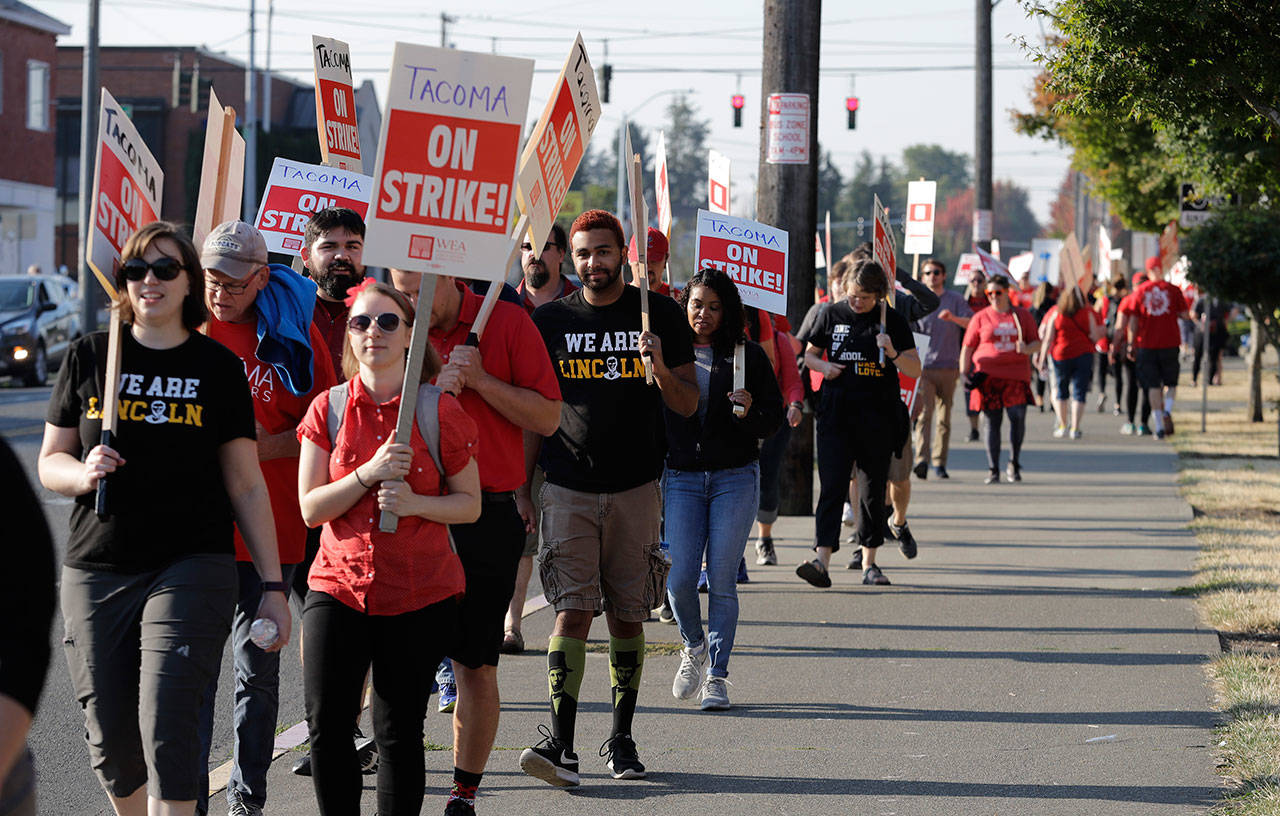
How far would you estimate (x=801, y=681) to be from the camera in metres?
7.66

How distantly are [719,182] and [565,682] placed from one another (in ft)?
18.2

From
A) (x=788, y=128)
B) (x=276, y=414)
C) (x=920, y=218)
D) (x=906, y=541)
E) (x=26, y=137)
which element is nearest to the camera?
(x=276, y=414)

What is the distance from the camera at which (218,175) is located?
580cm

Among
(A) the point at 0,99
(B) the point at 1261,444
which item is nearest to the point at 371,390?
(B) the point at 1261,444

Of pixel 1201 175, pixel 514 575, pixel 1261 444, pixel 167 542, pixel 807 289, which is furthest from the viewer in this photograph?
pixel 1261 444

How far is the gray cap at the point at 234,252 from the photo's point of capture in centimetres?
519

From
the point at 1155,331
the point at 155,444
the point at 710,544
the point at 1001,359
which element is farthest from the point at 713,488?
the point at 1155,331

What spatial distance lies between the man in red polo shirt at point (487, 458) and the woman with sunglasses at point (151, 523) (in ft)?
3.01

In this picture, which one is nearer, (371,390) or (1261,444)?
(371,390)

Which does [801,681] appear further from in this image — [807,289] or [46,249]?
[46,249]

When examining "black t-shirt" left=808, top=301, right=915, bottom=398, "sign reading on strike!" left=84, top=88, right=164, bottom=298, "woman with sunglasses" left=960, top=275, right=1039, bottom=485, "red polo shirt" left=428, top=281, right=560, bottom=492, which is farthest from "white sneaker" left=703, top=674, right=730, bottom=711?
"woman with sunglasses" left=960, top=275, right=1039, bottom=485

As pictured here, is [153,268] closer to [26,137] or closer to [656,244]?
[656,244]

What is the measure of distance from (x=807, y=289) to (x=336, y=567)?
28.9 ft

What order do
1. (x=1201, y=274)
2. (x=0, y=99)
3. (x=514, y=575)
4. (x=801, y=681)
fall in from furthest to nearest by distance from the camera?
1. (x=0, y=99)
2. (x=1201, y=274)
3. (x=801, y=681)
4. (x=514, y=575)
